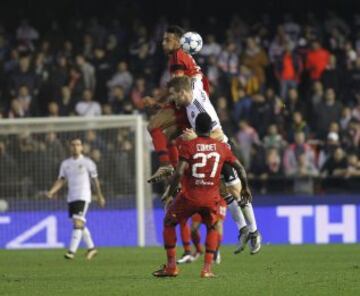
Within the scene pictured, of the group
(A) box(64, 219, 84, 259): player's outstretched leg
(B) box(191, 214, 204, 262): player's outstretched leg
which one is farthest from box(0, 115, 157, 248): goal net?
(B) box(191, 214, 204, 262): player's outstretched leg

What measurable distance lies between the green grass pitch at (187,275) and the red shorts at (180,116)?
199cm

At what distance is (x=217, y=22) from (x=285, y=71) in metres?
4.56

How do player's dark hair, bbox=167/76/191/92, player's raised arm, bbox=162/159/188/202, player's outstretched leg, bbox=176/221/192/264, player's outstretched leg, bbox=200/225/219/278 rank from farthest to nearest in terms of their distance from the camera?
player's outstretched leg, bbox=176/221/192/264 → player's dark hair, bbox=167/76/191/92 → player's outstretched leg, bbox=200/225/219/278 → player's raised arm, bbox=162/159/188/202

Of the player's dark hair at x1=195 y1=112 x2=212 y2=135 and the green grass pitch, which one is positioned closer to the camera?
the green grass pitch

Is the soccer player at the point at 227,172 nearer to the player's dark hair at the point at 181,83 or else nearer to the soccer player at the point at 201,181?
the player's dark hair at the point at 181,83

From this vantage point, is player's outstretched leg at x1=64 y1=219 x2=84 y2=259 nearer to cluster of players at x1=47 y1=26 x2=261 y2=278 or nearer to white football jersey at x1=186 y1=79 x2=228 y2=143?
cluster of players at x1=47 y1=26 x2=261 y2=278

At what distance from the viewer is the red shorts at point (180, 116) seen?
15.9 m

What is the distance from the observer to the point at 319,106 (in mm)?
26672

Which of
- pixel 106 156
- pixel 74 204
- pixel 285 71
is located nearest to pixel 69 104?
pixel 106 156

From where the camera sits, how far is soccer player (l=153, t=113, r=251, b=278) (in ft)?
44.4

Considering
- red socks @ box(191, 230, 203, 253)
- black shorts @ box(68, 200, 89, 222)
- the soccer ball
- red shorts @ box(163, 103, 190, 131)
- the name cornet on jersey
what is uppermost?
the soccer ball

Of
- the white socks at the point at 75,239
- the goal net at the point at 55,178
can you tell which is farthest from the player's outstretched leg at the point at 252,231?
the goal net at the point at 55,178

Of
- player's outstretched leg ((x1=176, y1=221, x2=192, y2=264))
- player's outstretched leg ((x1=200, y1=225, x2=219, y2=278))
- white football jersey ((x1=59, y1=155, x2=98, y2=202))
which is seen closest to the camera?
player's outstretched leg ((x1=200, y1=225, x2=219, y2=278))

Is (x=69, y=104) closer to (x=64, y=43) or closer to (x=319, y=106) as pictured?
(x=64, y=43)
